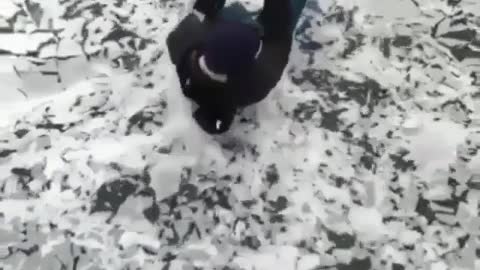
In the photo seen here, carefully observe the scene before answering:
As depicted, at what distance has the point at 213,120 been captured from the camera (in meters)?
0.93

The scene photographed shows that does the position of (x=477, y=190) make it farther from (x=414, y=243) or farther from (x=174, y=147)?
(x=174, y=147)

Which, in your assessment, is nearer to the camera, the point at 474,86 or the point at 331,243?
the point at 331,243

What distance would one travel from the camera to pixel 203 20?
0.97 meters

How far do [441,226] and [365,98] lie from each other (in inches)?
9.3

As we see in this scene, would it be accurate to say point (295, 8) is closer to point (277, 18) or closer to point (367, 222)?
point (277, 18)

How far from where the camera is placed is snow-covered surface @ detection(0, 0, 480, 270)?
0.88 meters

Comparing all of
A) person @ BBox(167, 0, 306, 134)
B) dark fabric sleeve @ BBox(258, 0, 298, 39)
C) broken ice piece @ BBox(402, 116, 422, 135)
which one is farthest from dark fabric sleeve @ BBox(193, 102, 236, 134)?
broken ice piece @ BBox(402, 116, 422, 135)

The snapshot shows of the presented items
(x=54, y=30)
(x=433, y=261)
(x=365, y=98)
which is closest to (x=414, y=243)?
(x=433, y=261)

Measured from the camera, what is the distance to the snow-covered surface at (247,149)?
88cm

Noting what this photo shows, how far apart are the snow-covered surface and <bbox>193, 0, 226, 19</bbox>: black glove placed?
12 cm

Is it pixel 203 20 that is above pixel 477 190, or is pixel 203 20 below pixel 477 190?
above

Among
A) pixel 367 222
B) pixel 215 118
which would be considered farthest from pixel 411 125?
pixel 215 118

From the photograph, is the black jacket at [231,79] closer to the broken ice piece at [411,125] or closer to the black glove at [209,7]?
the black glove at [209,7]

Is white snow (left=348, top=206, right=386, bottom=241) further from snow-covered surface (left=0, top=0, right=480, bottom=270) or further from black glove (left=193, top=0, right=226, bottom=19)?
black glove (left=193, top=0, right=226, bottom=19)
